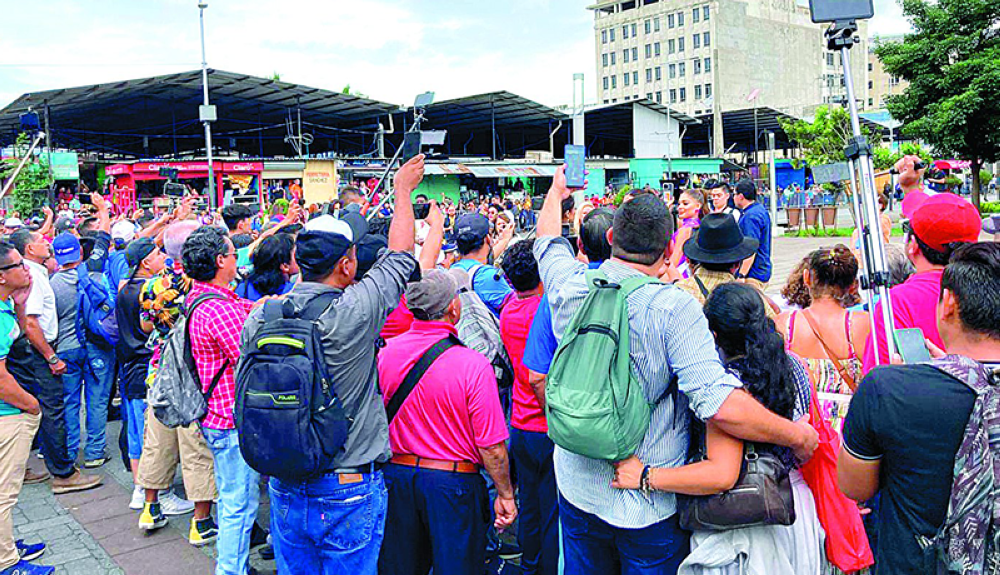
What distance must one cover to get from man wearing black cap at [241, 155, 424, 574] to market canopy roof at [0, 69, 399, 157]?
2555 cm

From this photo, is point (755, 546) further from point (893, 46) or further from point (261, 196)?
point (261, 196)

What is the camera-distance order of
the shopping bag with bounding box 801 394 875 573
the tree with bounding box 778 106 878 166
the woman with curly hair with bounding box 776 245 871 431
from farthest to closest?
the tree with bounding box 778 106 878 166, the woman with curly hair with bounding box 776 245 871 431, the shopping bag with bounding box 801 394 875 573

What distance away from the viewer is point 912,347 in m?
1.96

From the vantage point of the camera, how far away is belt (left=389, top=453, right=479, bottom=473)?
3.01 meters

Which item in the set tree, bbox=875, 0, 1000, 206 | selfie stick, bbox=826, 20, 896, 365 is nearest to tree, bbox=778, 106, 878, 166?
tree, bbox=875, 0, 1000, 206

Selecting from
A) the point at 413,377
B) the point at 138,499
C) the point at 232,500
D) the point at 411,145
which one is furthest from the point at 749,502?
the point at 138,499

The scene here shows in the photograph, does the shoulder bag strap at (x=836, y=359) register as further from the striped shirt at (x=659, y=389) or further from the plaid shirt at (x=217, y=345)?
the plaid shirt at (x=217, y=345)

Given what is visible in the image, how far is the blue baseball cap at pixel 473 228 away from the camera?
4746mm

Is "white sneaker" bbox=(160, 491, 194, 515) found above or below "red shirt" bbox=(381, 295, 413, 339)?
below

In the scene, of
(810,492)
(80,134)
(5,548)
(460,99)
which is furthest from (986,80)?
(80,134)

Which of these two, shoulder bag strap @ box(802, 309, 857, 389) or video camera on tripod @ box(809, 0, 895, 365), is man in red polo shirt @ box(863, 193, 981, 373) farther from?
video camera on tripod @ box(809, 0, 895, 365)

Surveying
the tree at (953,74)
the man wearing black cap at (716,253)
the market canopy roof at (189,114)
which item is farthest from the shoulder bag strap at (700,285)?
the market canopy roof at (189,114)

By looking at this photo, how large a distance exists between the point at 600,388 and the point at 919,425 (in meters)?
0.84

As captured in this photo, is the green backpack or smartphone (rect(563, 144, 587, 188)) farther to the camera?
smartphone (rect(563, 144, 587, 188))
